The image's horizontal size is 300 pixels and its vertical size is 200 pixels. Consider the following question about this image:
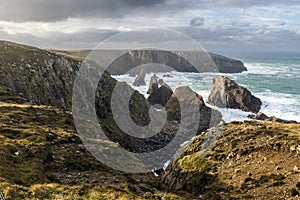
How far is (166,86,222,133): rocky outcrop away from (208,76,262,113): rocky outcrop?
14.4 meters

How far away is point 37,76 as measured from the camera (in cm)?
9231

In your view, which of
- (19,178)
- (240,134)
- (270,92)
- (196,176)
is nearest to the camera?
(19,178)

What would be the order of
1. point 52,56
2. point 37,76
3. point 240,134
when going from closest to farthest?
1. point 240,134
2. point 37,76
3. point 52,56

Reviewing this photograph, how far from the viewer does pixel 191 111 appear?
126 metres

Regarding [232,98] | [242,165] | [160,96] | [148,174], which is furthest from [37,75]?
[232,98]

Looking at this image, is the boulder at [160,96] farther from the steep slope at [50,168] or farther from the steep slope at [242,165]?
the steep slope at [242,165]

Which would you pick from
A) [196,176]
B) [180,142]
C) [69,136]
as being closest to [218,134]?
[196,176]

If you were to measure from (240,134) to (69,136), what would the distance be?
24353mm

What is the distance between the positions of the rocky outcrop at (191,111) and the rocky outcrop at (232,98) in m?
14.4

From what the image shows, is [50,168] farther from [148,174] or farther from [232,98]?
[232,98]

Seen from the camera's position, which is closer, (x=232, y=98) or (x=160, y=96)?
(x=232, y=98)

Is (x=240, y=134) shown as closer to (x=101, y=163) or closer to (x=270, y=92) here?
(x=101, y=163)

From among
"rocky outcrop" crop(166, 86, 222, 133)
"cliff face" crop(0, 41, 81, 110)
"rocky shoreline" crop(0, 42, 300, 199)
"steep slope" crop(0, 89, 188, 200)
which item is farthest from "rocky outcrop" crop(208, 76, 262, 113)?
"steep slope" crop(0, 89, 188, 200)

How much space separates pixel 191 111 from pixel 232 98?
2727cm
